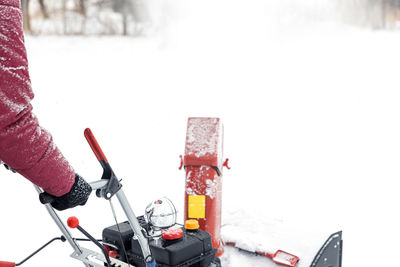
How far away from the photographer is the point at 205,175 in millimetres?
1956

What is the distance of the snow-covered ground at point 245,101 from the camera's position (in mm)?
3514

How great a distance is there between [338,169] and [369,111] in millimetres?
804

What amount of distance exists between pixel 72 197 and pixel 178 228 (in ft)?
1.80

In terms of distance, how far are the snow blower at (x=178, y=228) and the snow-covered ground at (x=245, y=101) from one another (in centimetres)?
137

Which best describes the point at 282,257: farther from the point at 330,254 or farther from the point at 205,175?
the point at 205,175

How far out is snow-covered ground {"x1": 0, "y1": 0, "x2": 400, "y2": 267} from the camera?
3514 millimetres

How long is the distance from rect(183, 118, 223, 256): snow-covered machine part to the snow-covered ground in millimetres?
1358

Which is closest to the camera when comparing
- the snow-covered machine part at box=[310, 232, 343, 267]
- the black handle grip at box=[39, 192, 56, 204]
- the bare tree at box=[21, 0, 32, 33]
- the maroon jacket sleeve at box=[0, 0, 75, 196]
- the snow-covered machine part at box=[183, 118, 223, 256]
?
the maroon jacket sleeve at box=[0, 0, 75, 196]

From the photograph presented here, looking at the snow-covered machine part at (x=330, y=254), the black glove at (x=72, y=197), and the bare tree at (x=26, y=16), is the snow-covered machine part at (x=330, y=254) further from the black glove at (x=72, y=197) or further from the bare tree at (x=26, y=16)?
the bare tree at (x=26, y=16)

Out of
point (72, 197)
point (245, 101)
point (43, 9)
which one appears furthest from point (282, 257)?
point (43, 9)

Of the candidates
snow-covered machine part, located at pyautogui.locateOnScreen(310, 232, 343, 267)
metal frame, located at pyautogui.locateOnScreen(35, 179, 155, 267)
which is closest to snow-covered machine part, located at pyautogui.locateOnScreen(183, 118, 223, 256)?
snow-covered machine part, located at pyautogui.locateOnScreen(310, 232, 343, 267)

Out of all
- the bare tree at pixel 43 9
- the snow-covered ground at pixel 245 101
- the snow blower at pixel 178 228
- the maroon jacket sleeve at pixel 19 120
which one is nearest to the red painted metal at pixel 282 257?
the snow blower at pixel 178 228

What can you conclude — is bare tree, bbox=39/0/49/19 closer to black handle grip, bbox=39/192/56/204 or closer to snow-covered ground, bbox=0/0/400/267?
snow-covered ground, bbox=0/0/400/267

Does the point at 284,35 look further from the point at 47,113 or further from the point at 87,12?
the point at 47,113
